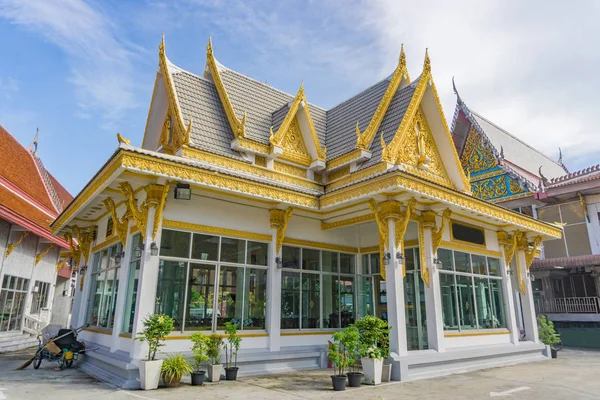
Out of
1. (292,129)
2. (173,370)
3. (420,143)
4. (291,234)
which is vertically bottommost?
(173,370)

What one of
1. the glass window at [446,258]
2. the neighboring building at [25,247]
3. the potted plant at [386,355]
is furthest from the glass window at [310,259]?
the neighboring building at [25,247]

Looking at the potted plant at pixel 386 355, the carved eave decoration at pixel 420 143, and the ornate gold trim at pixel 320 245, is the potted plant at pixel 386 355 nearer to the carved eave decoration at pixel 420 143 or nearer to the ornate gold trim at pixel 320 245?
the ornate gold trim at pixel 320 245

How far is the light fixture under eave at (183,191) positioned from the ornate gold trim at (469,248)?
593cm

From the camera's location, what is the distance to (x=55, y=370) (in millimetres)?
8289

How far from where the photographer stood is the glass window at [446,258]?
960cm

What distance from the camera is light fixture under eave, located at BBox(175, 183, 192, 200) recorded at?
24.0ft

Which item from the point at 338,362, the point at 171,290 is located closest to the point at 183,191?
the point at 171,290

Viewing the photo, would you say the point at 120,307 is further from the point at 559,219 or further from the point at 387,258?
the point at 559,219

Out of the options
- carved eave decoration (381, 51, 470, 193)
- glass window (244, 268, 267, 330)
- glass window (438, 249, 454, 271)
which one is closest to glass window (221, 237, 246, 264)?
glass window (244, 268, 267, 330)

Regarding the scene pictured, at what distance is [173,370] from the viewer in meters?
6.48

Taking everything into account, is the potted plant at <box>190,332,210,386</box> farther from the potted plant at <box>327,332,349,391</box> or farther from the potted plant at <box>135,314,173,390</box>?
the potted plant at <box>327,332,349,391</box>

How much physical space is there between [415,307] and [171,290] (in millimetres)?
5423

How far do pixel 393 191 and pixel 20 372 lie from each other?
819cm

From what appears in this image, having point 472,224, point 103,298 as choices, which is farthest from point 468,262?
point 103,298
